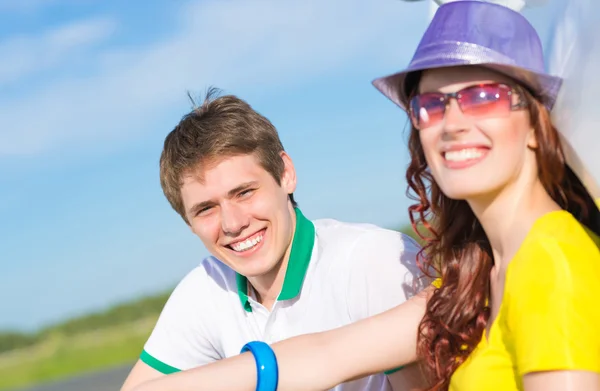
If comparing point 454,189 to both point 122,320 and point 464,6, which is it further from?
point 122,320

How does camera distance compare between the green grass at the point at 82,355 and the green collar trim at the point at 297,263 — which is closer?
the green collar trim at the point at 297,263

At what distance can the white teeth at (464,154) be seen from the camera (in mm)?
2061

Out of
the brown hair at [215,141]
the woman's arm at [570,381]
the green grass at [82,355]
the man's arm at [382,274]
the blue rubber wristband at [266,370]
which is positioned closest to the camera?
the woman's arm at [570,381]

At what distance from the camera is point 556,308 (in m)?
1.85

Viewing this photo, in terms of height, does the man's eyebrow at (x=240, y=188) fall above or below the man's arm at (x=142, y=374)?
above

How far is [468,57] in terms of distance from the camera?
206 cm

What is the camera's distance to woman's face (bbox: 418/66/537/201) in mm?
2051

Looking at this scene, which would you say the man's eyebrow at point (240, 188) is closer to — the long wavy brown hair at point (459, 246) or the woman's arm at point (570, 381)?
the long wavy brown hair at point (459, 246)

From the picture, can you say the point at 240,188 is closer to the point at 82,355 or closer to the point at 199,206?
the point at 199,206

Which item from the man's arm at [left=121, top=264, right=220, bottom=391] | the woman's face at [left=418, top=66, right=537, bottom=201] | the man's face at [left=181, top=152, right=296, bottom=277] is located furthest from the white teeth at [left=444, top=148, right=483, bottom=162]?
the man's arm at [left=121, top=264, right=220, bottom=391]

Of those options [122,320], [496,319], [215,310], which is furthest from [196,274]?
[122,320]

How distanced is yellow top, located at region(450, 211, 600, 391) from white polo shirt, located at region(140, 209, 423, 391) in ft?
2.56

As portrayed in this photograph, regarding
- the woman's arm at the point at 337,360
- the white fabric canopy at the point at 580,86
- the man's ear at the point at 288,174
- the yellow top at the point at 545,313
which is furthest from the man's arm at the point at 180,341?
the white fabric canopy at the point at 580,86

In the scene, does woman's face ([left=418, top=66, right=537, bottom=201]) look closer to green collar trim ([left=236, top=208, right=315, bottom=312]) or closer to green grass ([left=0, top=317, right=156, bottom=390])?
green collar trim ([left=236, top=208, right=315, bottom=312])
